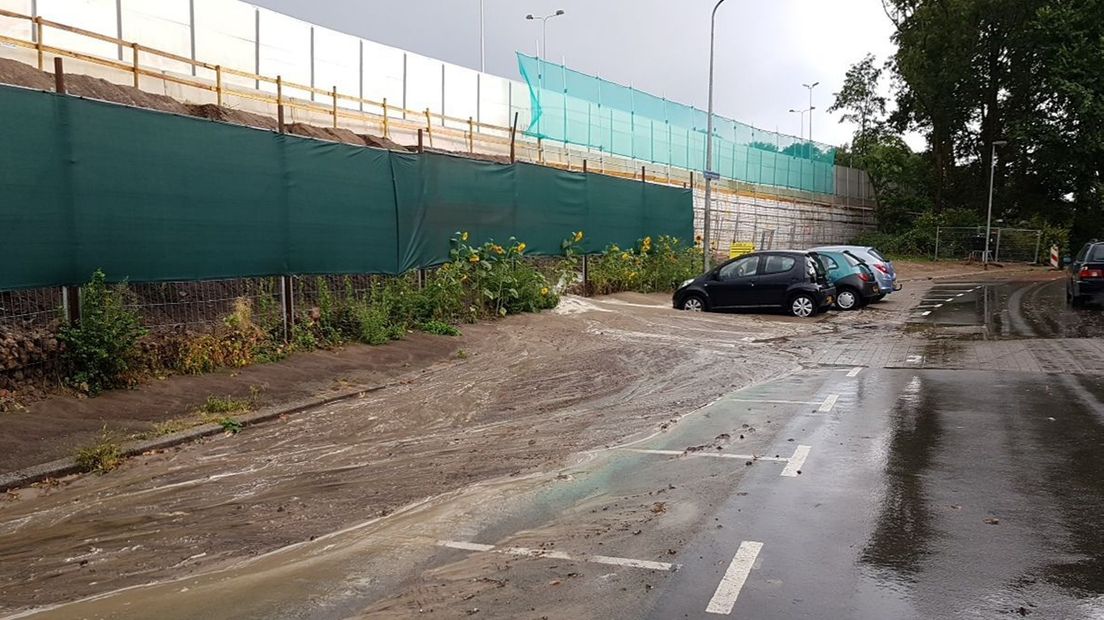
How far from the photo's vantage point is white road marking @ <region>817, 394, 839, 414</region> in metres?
8.75

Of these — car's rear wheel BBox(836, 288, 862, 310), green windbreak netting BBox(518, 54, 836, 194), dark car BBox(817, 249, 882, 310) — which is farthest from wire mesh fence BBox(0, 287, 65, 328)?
green windbreak netting BBox(518, 54, 836, 194)

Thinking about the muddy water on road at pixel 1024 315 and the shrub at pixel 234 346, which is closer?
the shrub at pixel 234 346

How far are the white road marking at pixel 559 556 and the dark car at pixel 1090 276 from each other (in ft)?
65.9

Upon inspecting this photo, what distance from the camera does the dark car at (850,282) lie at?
21125 mm

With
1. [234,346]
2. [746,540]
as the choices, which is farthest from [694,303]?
[746,540]

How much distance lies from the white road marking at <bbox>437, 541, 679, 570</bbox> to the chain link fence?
52.2m

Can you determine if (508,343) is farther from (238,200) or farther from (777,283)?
(777,283)

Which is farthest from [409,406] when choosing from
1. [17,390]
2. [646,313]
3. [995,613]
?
[646,313]

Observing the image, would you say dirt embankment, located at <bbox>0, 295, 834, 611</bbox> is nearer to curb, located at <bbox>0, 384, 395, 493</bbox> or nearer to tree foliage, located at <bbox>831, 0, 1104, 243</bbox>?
curb, located at <bbox>0, 384, 395, 493</bbox>

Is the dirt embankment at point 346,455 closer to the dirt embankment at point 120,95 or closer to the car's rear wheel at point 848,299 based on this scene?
the dirt embankment at point 120,95

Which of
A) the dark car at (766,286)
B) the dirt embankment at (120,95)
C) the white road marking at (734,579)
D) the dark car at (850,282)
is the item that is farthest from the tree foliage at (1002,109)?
the white road marking at (734,579)

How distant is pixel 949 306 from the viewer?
74.2 feet

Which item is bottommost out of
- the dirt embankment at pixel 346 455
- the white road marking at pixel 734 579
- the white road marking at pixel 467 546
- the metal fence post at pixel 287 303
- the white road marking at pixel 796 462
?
the dirt embankment at pixel 346 455

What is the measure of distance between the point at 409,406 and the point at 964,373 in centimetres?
696
